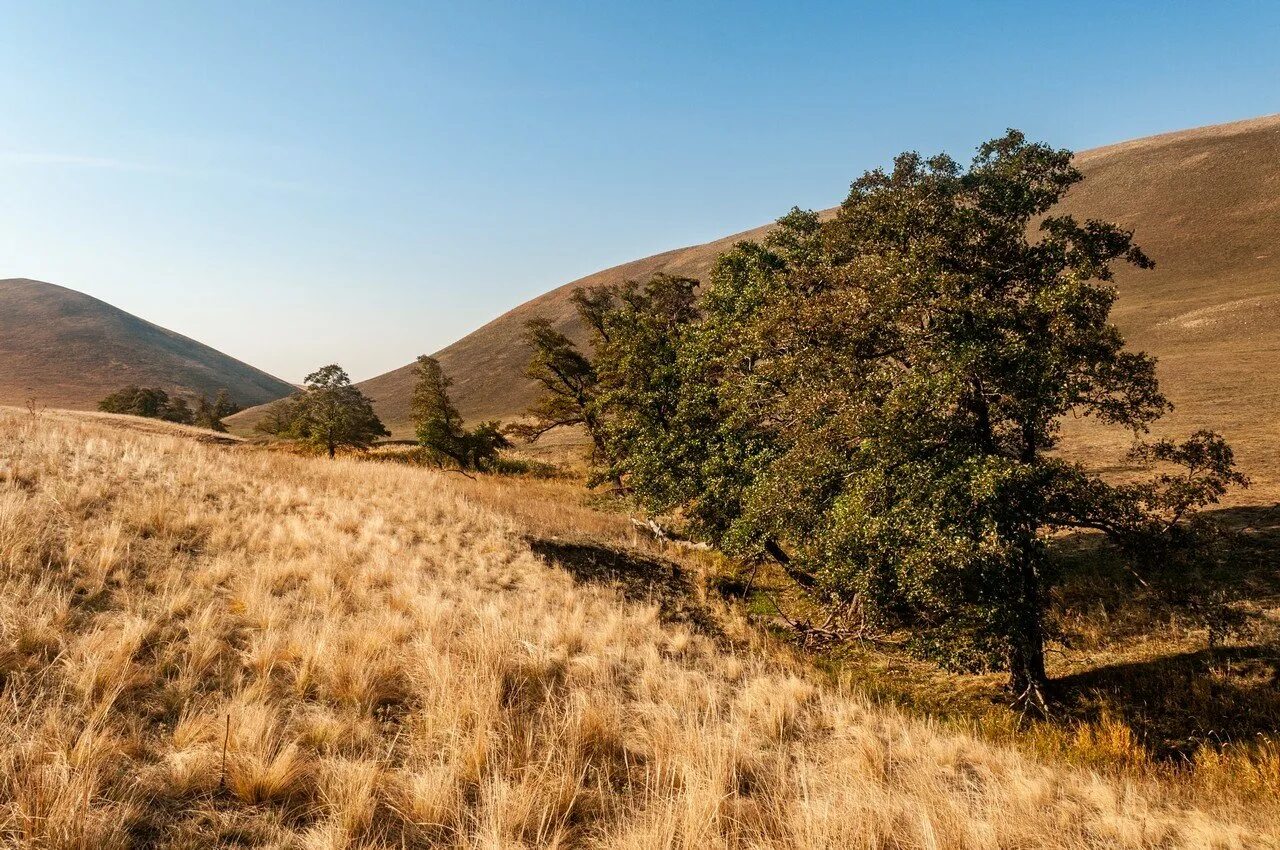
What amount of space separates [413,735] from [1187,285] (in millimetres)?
87576

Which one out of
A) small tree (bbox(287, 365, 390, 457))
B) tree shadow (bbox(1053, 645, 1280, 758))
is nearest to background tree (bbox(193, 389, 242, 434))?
small tree (bbox(287, 365, 390, 457))

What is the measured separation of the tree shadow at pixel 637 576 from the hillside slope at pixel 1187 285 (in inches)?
941

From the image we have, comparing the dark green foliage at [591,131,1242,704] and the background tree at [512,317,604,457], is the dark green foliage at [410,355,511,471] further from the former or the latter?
the dark green foliage at [591,131,1242,704]

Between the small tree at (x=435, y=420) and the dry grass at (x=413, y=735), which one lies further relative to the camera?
the small tree at (x=435, y=420)

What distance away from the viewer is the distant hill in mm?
111625

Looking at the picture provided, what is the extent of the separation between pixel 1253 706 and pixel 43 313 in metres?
222

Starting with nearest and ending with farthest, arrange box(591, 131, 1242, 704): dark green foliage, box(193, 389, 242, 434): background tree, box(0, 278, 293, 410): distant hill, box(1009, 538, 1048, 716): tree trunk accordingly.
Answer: box(591, 131, 1242, 704): dark green foliage → box(1009, 538, 1048, 716): tree trunk → box(193, 389, 242, 434): background tree → box(0, 278, 293, 410): distant hill

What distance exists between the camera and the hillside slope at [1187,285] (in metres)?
34.4

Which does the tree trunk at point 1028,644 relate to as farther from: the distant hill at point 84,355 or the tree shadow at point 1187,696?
the distant hill at point 84,355

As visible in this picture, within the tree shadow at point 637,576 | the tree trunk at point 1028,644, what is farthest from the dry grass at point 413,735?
the tree shadow at point 637,576

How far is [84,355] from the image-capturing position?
5113 inches

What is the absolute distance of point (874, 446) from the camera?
Result: 10.4 meters

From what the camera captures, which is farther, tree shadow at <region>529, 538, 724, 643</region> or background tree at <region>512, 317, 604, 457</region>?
background tree at <region>512, 317, 604, 457</region>

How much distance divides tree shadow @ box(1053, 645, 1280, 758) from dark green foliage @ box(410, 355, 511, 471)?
32.7m
